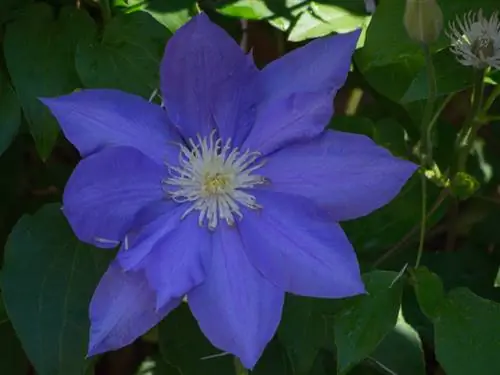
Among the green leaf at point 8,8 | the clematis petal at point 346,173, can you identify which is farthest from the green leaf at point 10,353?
the clematis petal at point 346,173

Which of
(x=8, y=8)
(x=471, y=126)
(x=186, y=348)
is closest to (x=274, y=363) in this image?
(x=186, y=348)

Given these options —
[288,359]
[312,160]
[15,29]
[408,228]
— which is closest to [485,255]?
[408,228]

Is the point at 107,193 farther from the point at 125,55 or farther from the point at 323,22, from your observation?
the point at 323,22

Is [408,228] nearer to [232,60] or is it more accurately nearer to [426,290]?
[426,290]

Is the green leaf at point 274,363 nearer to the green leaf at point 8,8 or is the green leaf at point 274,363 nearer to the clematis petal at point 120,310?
the clematis petal at point 120,310

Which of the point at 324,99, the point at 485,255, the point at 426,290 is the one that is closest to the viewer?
the point at 324,99

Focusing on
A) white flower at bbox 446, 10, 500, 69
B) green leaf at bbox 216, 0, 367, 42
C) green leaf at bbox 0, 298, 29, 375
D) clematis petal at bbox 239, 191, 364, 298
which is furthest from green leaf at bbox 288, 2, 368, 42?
green leaf at bbox 0, 298, 29, 375
